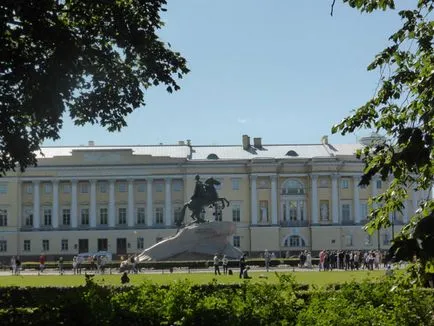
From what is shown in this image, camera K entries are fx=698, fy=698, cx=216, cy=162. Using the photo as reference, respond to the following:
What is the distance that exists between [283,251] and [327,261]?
4051 cm

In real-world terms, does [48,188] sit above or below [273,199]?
above

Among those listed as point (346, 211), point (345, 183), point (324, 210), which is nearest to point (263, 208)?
point (324, 210)

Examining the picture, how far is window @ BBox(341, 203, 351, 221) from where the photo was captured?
8906 centimetres

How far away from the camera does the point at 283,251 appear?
283ft

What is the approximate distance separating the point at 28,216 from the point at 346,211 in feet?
132

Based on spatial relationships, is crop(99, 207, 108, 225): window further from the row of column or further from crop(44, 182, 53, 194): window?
crop(44, 182, 53, 194): window

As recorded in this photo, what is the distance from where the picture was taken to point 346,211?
89500mm

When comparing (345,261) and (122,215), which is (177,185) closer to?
(122,215)

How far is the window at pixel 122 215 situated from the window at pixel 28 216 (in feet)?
35.9

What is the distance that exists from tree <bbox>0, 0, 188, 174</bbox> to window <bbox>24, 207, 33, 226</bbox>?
6927 cm

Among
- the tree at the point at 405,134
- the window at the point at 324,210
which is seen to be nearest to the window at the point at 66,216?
the window at the point at 324,210

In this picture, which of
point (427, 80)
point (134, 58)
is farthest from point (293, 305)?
point (134, 58)

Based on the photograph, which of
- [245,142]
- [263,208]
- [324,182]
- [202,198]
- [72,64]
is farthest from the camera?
[245,142]

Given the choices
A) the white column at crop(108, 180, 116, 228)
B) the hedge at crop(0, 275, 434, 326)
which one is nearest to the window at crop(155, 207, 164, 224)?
the white column at crop(108, 180, 116, 228)
